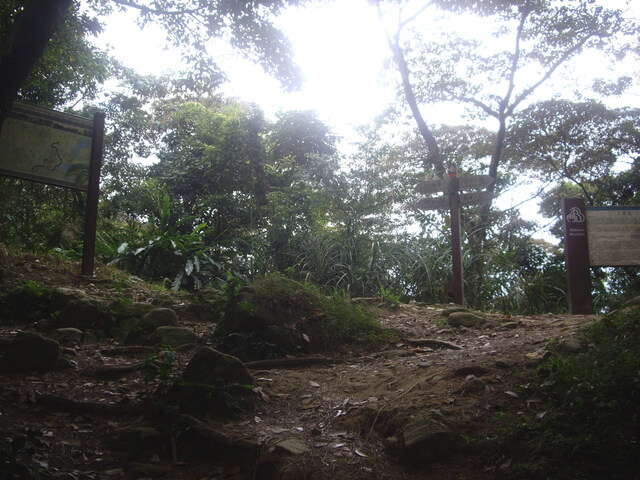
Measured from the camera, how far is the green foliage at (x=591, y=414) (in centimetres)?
206

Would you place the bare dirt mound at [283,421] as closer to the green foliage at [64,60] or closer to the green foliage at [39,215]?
the green foliage at [64,60]

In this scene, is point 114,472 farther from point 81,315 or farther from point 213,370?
point 81,315

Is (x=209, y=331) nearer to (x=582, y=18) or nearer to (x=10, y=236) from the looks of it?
(x=10, y=236)

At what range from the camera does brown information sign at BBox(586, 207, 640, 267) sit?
6.61 metres

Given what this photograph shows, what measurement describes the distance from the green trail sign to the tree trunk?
7.42 feet

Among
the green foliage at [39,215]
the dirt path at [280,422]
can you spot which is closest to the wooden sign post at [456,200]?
the dirt path at [280,422]

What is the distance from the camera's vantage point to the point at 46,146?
20.8ft

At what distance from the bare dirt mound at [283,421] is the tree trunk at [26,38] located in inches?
96.3

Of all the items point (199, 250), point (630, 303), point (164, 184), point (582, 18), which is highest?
point (582, 18)

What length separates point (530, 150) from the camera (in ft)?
42.3

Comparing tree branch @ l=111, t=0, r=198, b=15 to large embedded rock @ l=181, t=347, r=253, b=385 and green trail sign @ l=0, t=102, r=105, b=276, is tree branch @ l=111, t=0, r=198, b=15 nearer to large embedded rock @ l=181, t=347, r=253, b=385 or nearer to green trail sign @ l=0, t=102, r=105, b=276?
green trail sign @ l=0, t=102, r=105, b=276

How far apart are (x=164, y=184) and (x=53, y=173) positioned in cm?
534

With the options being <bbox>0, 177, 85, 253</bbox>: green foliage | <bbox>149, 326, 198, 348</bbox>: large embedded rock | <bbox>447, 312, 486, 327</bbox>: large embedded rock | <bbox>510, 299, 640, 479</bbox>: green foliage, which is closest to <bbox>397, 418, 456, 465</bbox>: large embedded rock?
<bbox>510, 299, 640, 479</bbox>: green foliage

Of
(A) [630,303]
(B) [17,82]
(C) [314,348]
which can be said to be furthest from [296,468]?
(B) [17,82]
